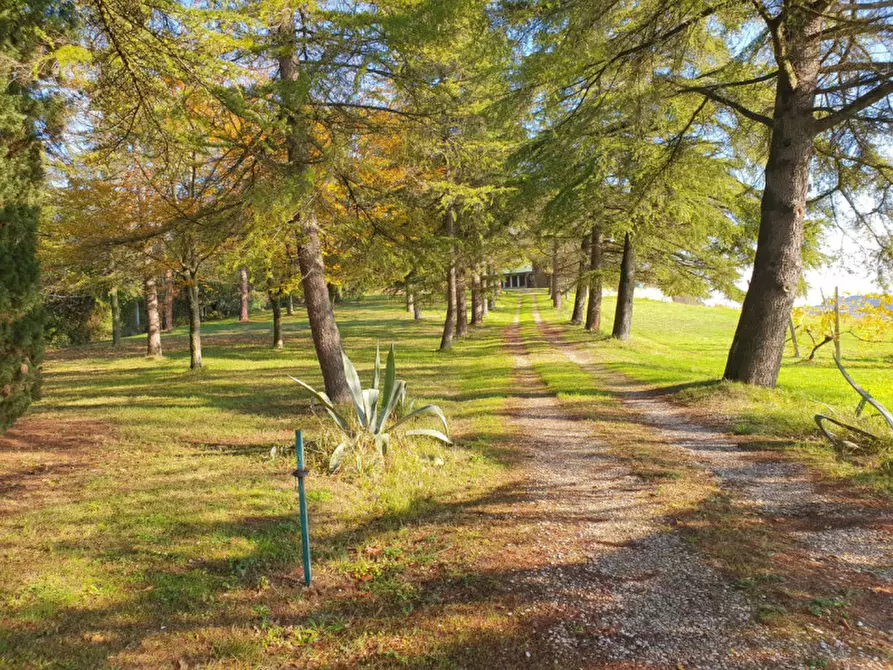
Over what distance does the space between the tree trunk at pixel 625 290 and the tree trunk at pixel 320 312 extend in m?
12.0

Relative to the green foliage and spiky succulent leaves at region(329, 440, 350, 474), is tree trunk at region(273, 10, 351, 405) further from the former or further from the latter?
the green foliage

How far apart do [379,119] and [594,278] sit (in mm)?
13095

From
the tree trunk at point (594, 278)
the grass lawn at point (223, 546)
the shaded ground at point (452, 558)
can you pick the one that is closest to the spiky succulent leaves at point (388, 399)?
the grass lawn at point (223, 546)

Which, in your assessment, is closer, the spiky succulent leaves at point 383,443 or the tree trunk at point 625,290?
the spiky succulent leaves at point 383,443

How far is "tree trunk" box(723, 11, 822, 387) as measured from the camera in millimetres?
8234

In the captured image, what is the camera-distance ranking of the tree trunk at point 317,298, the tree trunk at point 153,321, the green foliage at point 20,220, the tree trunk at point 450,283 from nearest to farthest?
the green foliage at point 20,220 < the tree trunk at point 317,298 < the tree trunk at point 450,283 < the tree trunk at point 153,321

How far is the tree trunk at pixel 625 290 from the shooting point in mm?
17953

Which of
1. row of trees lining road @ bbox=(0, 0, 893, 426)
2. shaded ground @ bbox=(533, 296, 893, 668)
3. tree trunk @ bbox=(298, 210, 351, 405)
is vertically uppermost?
row of trees lining road @ bbox=(0, 0, 893, 426)

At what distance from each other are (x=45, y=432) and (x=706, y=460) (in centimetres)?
954

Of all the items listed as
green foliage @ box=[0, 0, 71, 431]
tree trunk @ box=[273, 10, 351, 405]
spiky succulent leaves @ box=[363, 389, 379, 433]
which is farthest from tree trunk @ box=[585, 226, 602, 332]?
green foliage @ box=[0, 0, 71, 431]

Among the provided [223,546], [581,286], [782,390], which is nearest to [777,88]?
[782,390]

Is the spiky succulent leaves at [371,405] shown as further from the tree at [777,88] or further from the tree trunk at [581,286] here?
the tree trunk at [581,286]

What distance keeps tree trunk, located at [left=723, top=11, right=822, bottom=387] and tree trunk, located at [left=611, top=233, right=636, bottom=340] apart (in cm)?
887

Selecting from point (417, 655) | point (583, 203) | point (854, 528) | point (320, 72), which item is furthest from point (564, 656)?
point (583, 203)
